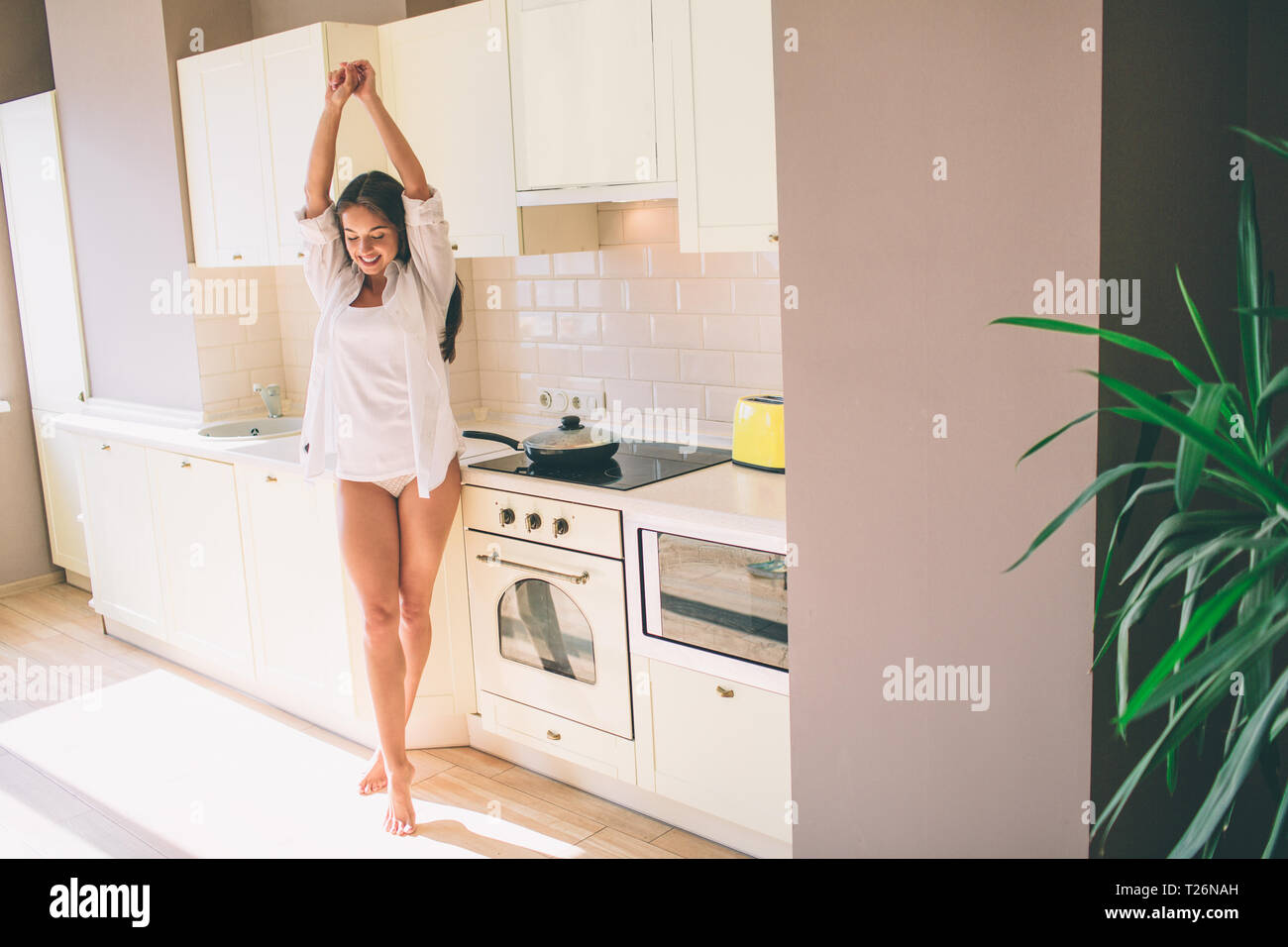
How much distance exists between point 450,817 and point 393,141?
193 cm

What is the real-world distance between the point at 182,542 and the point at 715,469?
2.25 metres

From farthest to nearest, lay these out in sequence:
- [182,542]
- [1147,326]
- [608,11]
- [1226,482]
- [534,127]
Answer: [182,542] → [534,127] → [608,11] → [1147,326] → [1226,482]

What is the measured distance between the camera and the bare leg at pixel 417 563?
→ 3.25 metres

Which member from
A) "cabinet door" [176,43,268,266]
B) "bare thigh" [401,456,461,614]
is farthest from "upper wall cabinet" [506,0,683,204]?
"cabinet door" [176,43,268,266]

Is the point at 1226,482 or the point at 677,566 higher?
the point at 1226,482

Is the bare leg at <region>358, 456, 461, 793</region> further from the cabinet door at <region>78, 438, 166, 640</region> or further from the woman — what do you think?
the cabinet door at <region>78, 438, 166, 640</region>

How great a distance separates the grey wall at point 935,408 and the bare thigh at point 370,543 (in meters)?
1.58

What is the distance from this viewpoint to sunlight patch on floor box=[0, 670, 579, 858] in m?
3.08

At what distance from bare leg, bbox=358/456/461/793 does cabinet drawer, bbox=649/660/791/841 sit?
78cm
